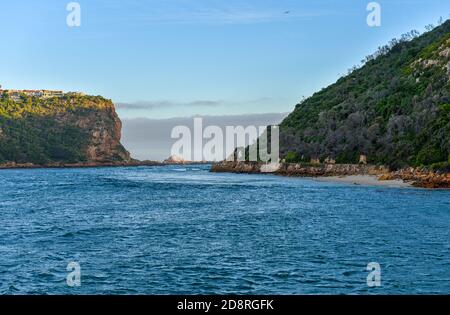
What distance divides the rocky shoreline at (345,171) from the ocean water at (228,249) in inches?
1092

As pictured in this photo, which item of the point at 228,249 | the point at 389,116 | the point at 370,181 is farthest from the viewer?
the point at 389,116

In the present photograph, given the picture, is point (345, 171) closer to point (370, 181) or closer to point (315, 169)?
point (315, 169)

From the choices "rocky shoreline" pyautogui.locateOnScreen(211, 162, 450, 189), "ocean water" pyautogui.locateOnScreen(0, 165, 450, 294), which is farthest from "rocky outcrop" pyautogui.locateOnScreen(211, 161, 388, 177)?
Result: "ocean water" pyautogui.locateOnScreen(0, 165, 450, 294)

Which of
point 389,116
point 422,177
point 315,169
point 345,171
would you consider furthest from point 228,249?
point 389,116

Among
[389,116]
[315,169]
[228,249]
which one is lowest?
[228,249]

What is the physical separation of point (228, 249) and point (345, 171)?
95.0m

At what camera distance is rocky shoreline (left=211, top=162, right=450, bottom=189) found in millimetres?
79438

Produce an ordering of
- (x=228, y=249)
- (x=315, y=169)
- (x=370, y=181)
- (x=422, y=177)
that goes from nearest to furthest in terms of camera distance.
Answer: (x=228, y=249) → (x=422, y=177) → (x=370, y=181) → (x=315, y=169)

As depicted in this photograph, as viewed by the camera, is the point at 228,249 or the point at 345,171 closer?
the point at 228,249

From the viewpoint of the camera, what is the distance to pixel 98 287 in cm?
2097

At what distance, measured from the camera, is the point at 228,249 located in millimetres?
29203
